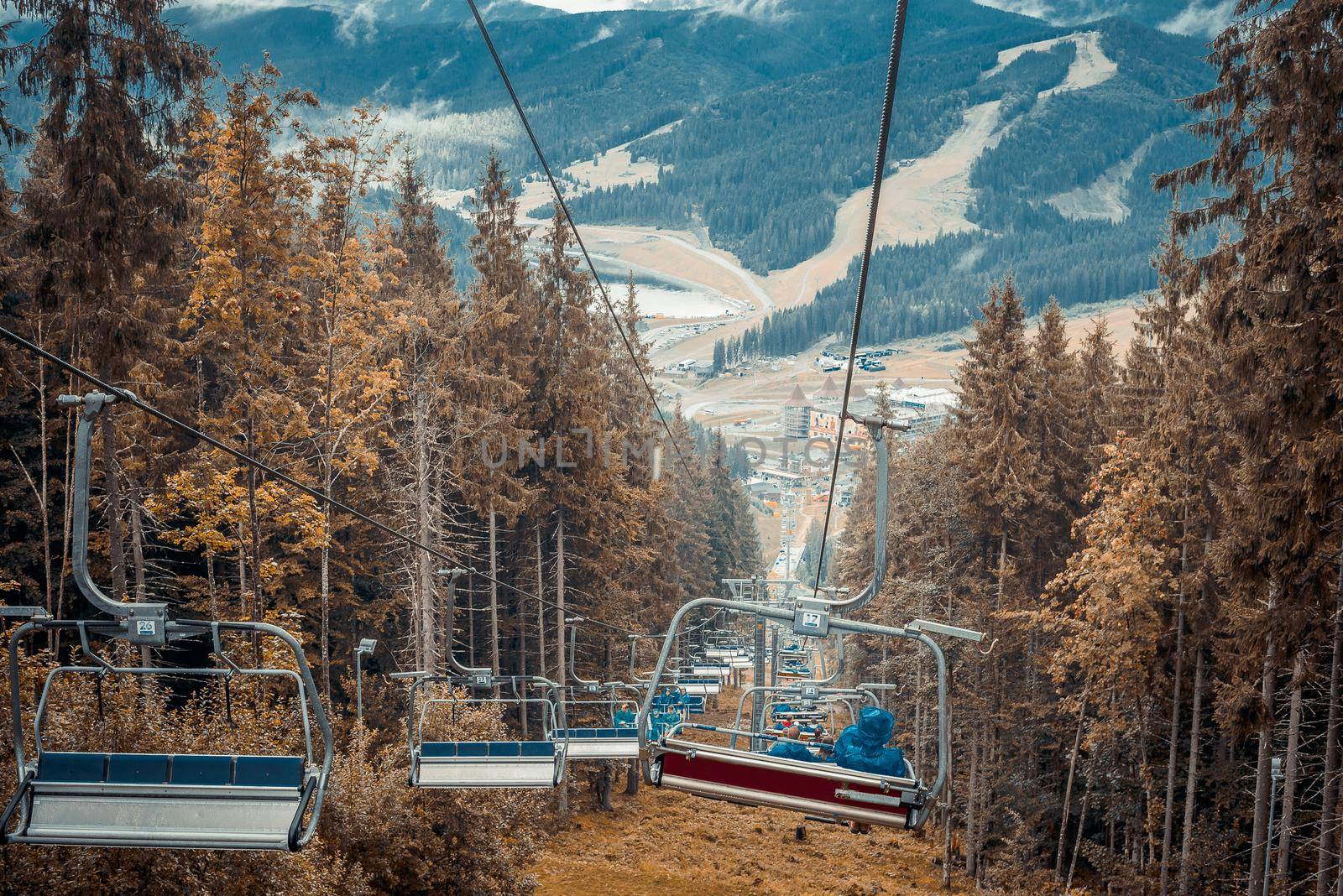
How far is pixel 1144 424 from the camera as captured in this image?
24672 mm

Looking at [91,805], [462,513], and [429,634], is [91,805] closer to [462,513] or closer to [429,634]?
[429,634]

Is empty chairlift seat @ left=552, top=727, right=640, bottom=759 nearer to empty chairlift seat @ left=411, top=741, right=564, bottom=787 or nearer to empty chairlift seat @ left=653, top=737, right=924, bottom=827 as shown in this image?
empty chairlift seat @ left=411, top=741, right=564, bottom=787

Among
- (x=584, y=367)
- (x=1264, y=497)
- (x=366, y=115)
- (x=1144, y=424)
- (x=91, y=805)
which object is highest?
(x=366, y=115)

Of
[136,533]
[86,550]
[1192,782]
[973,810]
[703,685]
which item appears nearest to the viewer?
[86,550]

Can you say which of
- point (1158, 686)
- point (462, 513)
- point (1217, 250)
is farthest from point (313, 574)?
point (1217, 250)

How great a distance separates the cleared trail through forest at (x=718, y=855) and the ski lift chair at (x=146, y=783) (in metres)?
18.3

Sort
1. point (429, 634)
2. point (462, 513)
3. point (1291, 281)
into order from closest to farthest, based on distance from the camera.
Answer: point (1291, 281) → point (429, 634) → point (462, 513)

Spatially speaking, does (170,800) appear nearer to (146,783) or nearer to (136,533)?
(146,783)

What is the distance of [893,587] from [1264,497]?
1919cm

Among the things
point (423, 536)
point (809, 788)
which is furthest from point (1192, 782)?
point (423, 536)

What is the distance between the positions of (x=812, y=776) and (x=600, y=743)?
10460 millimetres

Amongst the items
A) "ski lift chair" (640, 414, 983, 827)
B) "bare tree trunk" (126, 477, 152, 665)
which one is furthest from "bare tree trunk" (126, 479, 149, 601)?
"ski lift chair" (640, 414, 983, 827)

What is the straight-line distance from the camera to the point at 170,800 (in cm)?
709

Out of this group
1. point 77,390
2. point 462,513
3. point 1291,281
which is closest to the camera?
point 1291,281
